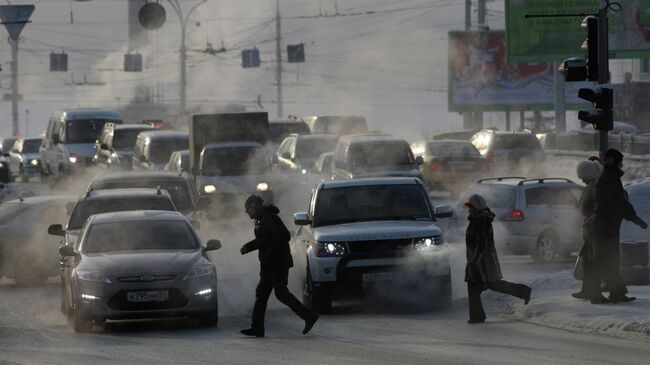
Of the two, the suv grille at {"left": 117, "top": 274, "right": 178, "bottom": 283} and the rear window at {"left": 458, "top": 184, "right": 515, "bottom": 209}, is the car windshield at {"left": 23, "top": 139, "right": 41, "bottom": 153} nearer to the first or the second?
the rear window at {"left": 458, "top": 184, "right": 515, "bottom": 209}

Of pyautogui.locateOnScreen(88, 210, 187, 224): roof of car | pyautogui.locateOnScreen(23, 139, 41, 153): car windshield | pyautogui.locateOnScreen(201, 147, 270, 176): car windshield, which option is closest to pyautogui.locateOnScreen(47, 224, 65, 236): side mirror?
pyautogui.locateOnScreen(88, 210, 187, 224): roof of car

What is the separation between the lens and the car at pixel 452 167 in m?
43.1

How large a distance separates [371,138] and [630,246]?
19196 millimetres

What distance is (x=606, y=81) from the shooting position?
20.2 meters

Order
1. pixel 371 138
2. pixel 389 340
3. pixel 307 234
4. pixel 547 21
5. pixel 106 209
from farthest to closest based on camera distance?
1. pixel 547 21
2. pixel 371 138
3. pixel 106 209
4. pixel 307 234
5. pixel 389 340

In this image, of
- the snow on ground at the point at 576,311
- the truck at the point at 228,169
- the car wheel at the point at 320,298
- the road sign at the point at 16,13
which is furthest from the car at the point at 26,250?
the road sign at the point at 16,13

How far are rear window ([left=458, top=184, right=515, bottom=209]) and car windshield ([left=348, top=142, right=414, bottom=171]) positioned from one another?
33.0 ft

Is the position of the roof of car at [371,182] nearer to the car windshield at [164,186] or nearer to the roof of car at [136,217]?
the roof of car at [136,217]

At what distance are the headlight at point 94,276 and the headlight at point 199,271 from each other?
0.84 meters

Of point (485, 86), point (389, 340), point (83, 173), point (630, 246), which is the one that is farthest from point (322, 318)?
point (485, 86)

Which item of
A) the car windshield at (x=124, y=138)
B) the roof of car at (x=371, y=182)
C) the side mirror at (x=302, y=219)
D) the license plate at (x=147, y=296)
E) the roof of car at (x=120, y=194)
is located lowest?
the license plate at (x=147, y=296)

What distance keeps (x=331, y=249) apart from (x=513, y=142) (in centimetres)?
2899

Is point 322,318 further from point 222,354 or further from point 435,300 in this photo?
point 222,354

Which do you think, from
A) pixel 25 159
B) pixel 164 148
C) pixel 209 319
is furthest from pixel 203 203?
pixel 25 159
